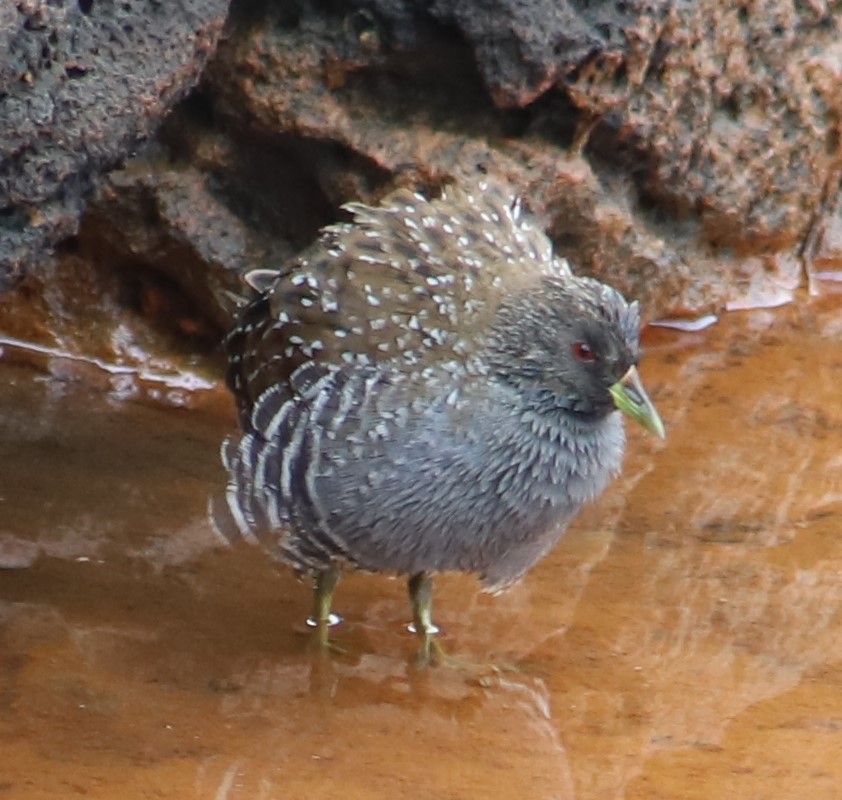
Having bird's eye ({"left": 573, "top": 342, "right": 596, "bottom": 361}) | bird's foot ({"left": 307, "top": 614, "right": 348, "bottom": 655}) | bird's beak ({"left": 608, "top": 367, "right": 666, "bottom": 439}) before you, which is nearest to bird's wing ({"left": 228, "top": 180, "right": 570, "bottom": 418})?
bird's eye ({"left": 573, "top": 342, "right": 596, "bottom": 361})

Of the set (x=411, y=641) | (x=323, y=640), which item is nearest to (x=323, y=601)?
(x=323, y=640)

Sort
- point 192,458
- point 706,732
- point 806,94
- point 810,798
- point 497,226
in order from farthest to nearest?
point 806,94
point 192,458
point 497,226
point 706,732
point 810,798

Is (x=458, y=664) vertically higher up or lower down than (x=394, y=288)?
lower down

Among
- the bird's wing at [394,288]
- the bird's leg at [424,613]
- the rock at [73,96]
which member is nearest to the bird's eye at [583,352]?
the bird's wing at [394,288]

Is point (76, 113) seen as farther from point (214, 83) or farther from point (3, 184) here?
point (214, 83)

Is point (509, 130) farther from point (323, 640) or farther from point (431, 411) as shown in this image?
point (323, 640)

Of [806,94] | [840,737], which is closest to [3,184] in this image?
[840,737]
